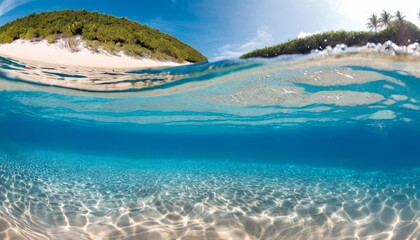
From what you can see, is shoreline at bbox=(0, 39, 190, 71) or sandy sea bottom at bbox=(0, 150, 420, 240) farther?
shoreline at bbox=(0, 39, 190, 71)

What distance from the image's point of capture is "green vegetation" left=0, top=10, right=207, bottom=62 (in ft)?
42.6

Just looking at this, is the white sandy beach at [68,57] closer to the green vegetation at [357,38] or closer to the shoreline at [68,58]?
the shoreline at [68,58]

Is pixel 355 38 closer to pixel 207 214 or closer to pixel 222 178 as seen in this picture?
pixel 222 178

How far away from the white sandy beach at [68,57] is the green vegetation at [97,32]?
14.2 inches

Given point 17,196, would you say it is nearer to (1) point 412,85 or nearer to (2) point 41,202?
(2) point 41,202

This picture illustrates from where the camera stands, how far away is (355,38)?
10195 millimetres

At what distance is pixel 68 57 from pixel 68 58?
0.17ft

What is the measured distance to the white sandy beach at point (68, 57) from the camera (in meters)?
12.2

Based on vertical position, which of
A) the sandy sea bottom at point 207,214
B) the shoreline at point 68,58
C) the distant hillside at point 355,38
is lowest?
the sandy sea bottom at point 207,214

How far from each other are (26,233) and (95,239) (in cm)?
99

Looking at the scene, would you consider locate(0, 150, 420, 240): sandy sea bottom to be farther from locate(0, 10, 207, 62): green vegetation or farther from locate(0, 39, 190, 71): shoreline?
locate(0, 10, 207, 62): green vegetation

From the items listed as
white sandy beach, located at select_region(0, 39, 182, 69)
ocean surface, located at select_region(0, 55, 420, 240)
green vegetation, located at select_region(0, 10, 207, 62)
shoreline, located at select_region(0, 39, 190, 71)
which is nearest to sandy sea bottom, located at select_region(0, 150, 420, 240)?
ocean surface, located at select_region(0, 55, 420, 240)

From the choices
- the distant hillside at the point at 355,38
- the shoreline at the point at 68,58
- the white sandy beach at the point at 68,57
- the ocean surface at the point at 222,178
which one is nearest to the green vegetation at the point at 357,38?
the distant hillside at the point at 355,38

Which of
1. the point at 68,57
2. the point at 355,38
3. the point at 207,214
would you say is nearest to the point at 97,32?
the point at 68,57
